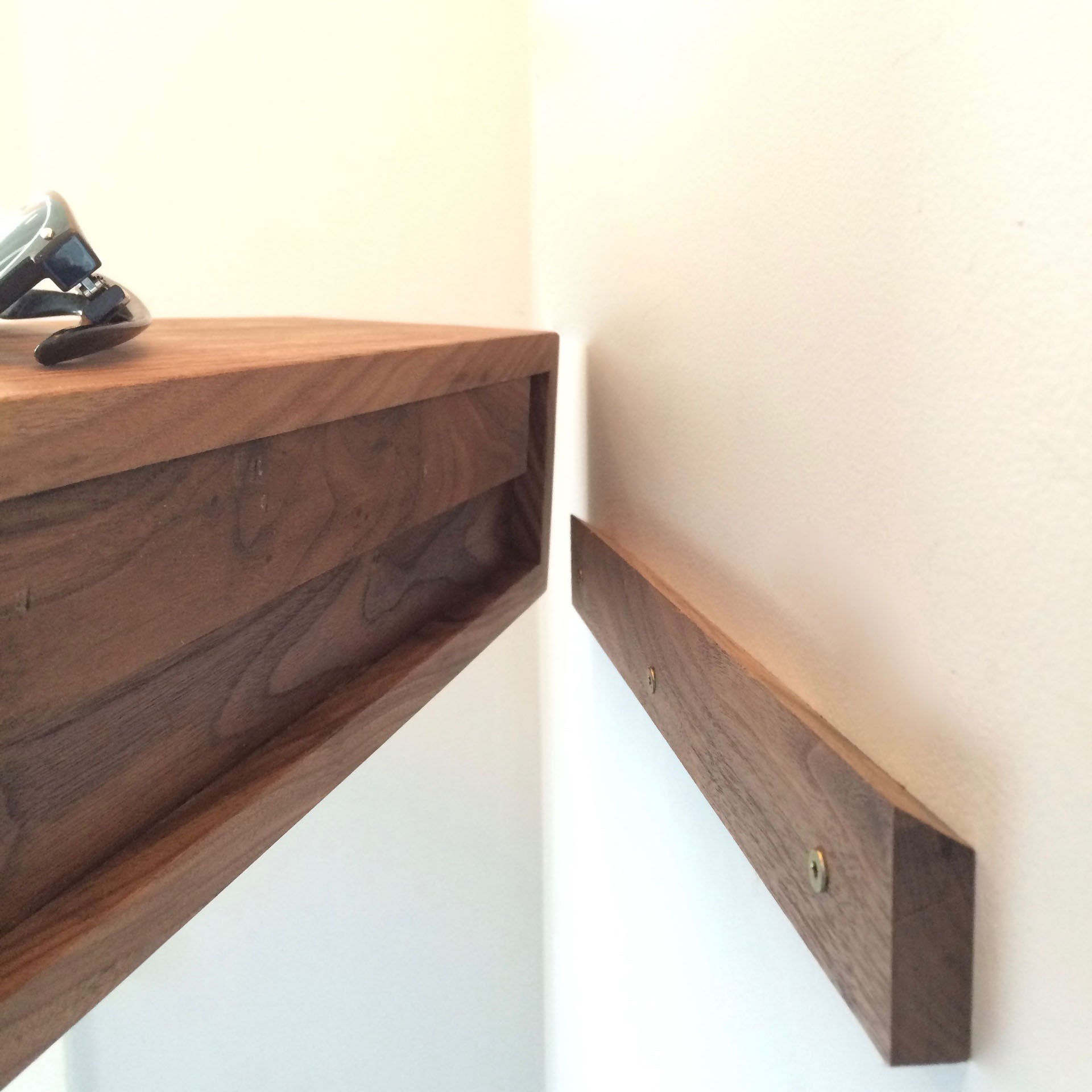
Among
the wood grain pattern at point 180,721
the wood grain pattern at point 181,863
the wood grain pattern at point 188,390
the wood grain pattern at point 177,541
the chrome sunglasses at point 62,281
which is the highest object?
the chrome sunglasses at point 62,281

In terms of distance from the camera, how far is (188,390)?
23 centimetres

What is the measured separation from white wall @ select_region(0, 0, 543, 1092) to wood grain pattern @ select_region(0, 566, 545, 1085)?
1.96 ft

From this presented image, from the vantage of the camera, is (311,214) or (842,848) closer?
(842,848)

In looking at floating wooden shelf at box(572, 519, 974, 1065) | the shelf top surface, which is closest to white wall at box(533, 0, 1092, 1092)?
floating wooden shelf at box(572, 519, 974, 1065)

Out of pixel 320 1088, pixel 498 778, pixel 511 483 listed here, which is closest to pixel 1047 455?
pixel 511 483

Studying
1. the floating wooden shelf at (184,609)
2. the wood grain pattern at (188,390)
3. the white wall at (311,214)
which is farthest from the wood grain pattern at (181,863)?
the white wall at (311,214)

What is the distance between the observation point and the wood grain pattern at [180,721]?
0.75 feet

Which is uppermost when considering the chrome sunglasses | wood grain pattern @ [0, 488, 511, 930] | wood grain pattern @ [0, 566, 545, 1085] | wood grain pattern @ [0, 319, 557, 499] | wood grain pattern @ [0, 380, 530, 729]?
the chrome sunglasses

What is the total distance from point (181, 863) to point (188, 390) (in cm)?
13

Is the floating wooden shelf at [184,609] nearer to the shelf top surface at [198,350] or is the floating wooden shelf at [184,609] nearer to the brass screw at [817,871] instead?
the shelf top surface at [198,350]

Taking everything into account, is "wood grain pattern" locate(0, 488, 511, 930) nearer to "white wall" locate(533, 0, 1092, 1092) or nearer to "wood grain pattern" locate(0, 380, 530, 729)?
"wood grain pattern" locate(0, 380, 530, 729)

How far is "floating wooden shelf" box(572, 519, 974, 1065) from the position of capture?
20 cm

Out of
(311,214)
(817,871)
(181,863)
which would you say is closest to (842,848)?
(817,871)

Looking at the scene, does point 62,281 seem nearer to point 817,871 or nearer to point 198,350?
point 198,350
